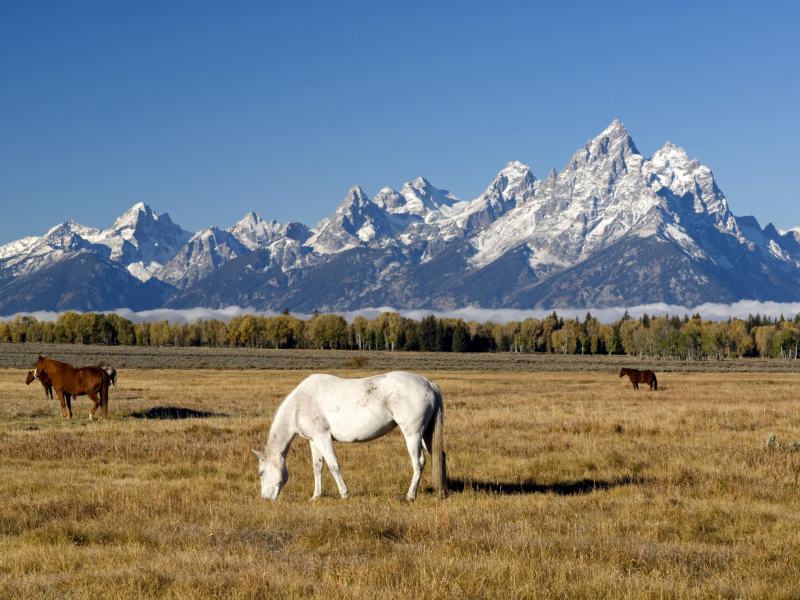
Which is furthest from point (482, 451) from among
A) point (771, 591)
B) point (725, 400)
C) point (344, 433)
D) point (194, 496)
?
point (725, 400)

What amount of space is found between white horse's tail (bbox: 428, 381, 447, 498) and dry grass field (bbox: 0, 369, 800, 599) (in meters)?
0.39

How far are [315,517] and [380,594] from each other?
390 centimetres

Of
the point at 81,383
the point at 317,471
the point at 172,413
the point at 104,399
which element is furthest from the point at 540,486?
the point at 172,413

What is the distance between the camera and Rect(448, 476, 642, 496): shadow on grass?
13211 mm

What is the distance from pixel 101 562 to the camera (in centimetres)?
834

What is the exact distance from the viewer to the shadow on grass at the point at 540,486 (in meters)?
13.2

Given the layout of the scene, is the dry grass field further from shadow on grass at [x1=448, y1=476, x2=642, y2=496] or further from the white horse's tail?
the white horse's tail

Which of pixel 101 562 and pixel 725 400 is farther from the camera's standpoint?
pixel 725 400

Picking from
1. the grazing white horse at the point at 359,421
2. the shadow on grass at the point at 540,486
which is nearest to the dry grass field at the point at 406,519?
the shadow on grass at the point at 540,486

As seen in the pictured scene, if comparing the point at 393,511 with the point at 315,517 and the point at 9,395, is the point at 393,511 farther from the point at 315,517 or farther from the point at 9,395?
the point at 9,395

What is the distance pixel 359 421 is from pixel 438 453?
5.07 feet

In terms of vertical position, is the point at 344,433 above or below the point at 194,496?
above

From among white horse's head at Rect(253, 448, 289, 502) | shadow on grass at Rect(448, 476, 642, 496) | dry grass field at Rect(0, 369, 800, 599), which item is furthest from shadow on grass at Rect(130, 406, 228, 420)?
shadow on grass at Rect(448, 476, 642, 496)

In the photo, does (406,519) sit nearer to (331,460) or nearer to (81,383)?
(331,460)
